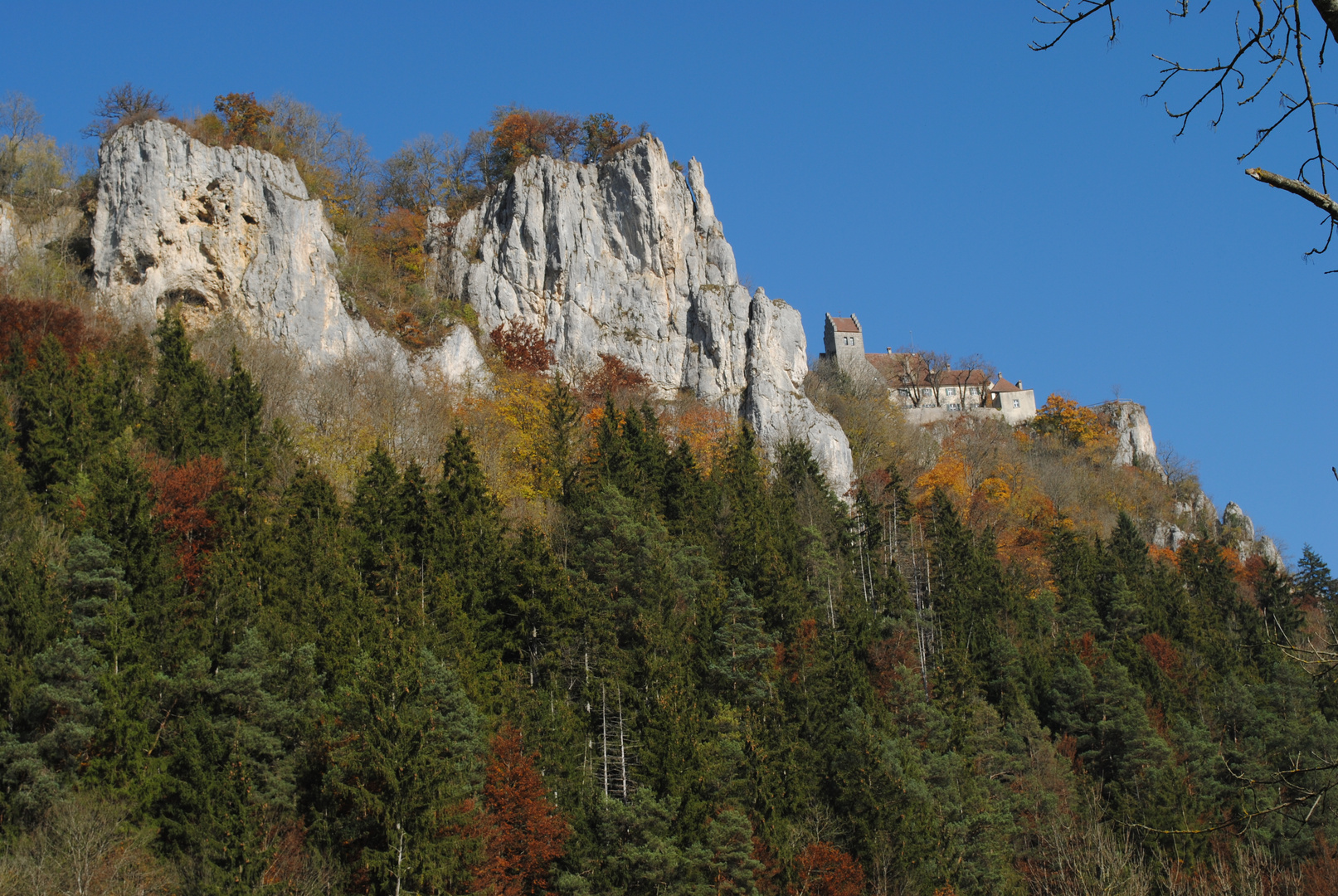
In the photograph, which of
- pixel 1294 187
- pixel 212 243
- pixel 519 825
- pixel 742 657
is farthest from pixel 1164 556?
pixel 1294 187

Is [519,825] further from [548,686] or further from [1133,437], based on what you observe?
[1133,437]

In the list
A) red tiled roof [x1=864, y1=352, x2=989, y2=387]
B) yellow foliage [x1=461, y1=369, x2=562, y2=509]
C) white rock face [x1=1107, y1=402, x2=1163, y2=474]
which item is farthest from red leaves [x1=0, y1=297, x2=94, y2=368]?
white rock face [x1=1107, y1=402, x2=1163, y2=474]

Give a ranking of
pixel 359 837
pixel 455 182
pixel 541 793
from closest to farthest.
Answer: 1. pixel 359 837
2. pixel 541 793
3. pixel 455 182

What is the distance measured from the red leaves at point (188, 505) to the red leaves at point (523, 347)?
96.8ft

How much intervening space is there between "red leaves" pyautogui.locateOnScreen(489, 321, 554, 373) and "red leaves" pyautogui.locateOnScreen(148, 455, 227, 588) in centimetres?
2950

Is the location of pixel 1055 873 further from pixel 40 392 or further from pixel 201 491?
pixel 40 392

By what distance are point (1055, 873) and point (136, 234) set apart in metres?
49.7

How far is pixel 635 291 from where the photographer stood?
7112cm

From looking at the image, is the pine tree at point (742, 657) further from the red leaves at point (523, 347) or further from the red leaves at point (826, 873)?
the red leaves at point (523, 347)

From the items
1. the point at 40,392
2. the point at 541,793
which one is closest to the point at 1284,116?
the point at 541,793

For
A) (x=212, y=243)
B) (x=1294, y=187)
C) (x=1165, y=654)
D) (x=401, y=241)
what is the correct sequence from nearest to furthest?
(x=1294, y=187), (x=1165, y=654), (x=212, y=243), (x=401, y=241)

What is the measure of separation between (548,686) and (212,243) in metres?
34.0

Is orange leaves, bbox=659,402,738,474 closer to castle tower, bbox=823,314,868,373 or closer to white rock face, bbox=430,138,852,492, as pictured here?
white rock face, bbox=430,138,852,492

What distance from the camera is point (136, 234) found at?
2157 inches
